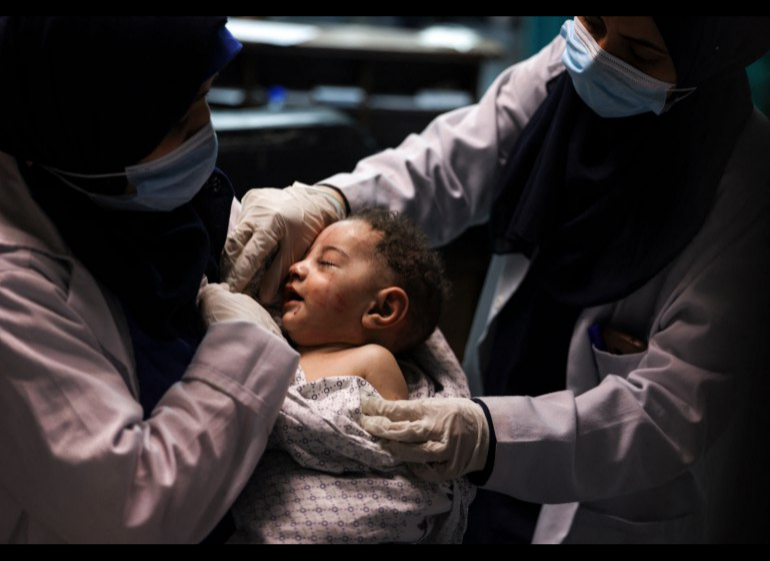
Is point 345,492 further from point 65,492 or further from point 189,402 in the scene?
point 65,492

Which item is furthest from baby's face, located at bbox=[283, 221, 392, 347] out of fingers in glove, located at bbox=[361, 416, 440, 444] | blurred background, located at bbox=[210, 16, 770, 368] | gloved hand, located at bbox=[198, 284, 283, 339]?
blurred background, located at bbox=[210, 16, 770, 368]

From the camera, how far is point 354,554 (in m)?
1.27

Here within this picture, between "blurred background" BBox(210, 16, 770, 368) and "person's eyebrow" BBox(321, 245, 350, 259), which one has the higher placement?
"person's eyebrow" BBox(321, 245, 350, 259)

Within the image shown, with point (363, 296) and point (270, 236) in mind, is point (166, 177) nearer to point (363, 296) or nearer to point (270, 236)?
point (270, 236)

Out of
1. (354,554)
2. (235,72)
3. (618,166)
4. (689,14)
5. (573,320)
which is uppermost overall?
(689,14)

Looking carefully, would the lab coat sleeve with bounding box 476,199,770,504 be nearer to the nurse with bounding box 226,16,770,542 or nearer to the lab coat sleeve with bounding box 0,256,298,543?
the nurse with bounding box 226,16,770,542

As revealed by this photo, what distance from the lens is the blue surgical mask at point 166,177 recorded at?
46.0 inches

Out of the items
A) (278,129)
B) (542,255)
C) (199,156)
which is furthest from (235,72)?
(199,156)

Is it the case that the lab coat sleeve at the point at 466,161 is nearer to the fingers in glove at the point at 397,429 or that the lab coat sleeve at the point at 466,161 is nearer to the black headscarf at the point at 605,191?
the black headscarf at the point at 605,191

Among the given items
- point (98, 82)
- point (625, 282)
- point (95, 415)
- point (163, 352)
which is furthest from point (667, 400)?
point (98, 82)

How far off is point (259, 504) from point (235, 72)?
15.3 feet

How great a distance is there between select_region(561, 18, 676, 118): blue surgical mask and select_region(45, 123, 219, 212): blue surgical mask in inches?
26.2

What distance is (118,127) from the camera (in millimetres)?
1103

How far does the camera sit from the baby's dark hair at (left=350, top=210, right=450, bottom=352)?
61.7 inches
